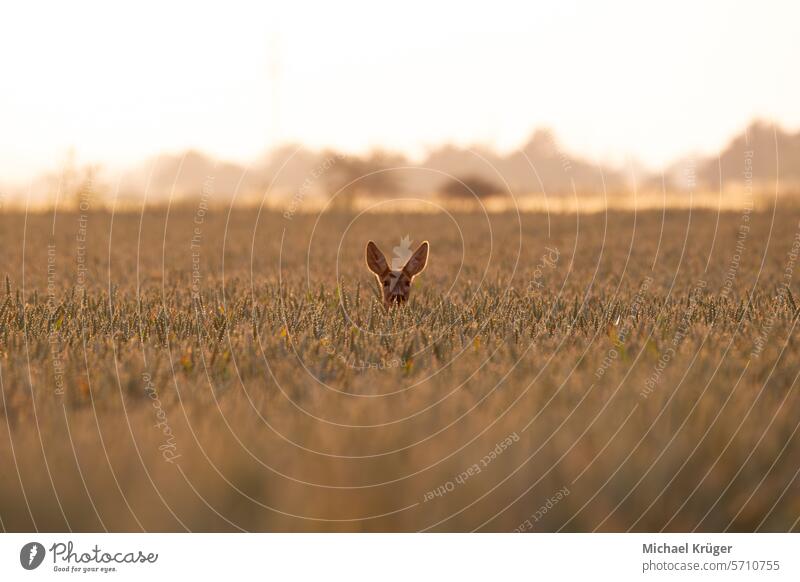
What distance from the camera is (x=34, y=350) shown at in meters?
3.62

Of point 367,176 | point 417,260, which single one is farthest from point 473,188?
point 417,260

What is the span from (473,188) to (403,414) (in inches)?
1081

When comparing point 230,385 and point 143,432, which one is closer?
point 143,432

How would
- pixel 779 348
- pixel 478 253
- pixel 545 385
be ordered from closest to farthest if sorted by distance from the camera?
pixel 545 385 → pixel 779 348 → pixel 478 253

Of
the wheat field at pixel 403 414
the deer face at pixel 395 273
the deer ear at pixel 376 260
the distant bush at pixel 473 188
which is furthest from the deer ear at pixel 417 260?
the distant bush at pixel 473 188

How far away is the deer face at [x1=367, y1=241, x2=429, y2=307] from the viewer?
520cm

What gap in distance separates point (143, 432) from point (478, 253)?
907 centimetres

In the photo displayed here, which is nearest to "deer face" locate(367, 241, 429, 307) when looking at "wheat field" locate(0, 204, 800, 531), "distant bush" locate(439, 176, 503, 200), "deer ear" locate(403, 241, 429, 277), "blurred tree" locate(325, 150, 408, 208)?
"deer ear" locate(403, 241, 429, 277)

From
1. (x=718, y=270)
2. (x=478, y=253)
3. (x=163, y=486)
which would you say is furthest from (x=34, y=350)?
(x=478, y=253)

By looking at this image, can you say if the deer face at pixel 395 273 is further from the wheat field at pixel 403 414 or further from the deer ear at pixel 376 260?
the wheat field at pixel 403 414

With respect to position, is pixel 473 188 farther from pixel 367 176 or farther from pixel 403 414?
pixel 403 414

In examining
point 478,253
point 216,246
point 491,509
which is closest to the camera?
point 491,509

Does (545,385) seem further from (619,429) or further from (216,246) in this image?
(216,246)

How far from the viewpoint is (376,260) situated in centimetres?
519
